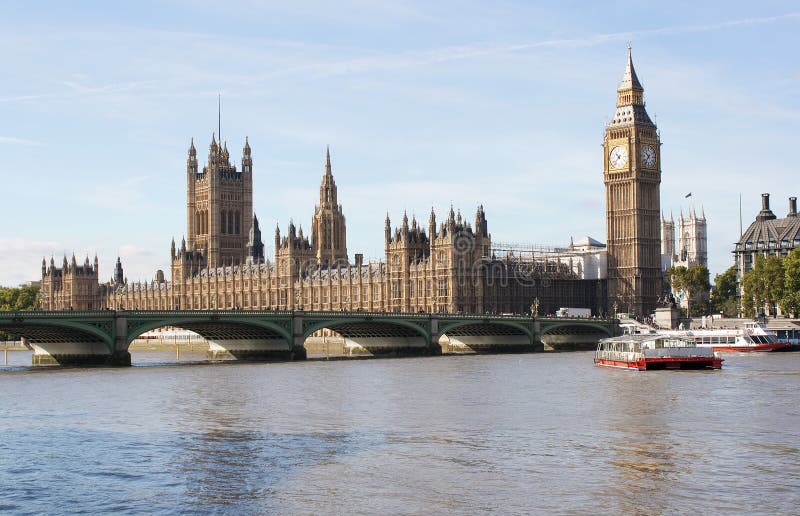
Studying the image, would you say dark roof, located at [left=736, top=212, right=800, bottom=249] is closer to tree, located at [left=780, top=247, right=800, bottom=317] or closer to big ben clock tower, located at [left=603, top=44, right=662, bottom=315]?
big ben clock tower, located at [left=603, top=44, right=662, bottom=315]

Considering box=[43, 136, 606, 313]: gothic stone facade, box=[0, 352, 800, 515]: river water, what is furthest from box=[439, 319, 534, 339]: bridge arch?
box=[0, 352, 800, 515]: river water

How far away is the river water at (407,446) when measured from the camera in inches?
1275

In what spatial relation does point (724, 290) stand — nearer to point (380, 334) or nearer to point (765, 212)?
point (765, 212)

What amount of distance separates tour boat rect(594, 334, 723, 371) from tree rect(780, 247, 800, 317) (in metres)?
43.0

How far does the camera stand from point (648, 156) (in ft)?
518

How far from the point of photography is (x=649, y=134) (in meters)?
158

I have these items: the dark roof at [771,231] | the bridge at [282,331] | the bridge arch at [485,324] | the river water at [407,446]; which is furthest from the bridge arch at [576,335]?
the river water at [407,446]

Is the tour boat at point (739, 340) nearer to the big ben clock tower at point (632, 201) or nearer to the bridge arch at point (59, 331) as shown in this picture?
the big ben clock tower at point (632, 201)

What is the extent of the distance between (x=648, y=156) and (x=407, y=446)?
403 ft

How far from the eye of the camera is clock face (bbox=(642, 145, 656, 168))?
157 meters

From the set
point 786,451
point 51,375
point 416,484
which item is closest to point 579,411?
point 786,451

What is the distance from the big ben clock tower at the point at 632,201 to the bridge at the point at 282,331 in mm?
27488

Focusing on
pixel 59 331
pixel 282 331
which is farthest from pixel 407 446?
pixel 282 331

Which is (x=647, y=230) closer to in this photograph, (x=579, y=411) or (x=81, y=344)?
(x=81, y=344)
